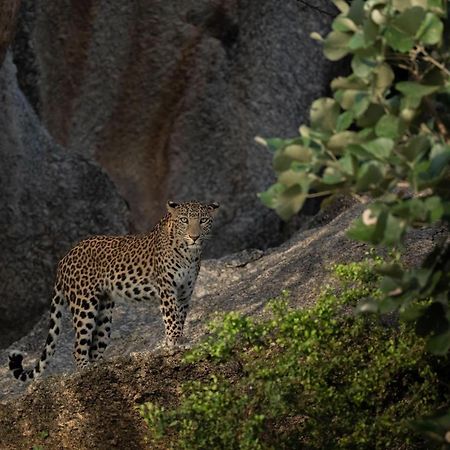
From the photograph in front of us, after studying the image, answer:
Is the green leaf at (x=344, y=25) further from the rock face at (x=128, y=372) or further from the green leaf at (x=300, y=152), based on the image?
the rock face at (x=128, y=372)

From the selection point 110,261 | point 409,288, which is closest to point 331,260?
point 110,261

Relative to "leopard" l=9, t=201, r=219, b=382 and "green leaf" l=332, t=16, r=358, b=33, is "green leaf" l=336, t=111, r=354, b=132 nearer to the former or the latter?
"green leaf" l=332, t=16, r=358, b=33

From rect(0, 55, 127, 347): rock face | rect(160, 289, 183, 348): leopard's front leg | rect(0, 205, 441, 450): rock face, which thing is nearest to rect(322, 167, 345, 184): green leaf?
rect(0, 205, 441, 450): rock face

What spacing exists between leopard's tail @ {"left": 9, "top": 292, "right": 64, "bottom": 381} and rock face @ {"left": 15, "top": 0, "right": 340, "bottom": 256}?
580cm

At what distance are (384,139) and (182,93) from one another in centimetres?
1341

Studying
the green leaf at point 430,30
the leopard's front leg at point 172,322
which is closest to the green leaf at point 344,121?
the green leaf at point 430,30

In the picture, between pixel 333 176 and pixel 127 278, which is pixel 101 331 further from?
pixel 333 176

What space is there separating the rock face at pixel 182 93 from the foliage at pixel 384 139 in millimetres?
12192

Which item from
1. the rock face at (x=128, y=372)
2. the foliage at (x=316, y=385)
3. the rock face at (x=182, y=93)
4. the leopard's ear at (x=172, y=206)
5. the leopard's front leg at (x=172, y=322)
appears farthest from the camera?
the rock face at (x=182, y=93)

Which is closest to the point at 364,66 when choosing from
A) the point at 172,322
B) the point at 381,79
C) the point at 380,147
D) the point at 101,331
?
the point at 381,79

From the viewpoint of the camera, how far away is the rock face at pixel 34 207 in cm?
1722

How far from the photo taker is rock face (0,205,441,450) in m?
12.1

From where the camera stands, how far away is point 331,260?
13781 millimetres

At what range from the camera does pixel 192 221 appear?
13461 millimetres
